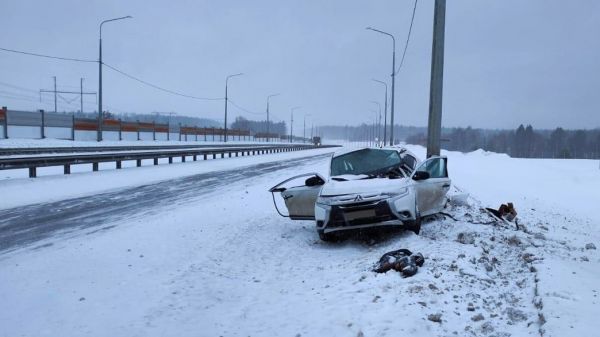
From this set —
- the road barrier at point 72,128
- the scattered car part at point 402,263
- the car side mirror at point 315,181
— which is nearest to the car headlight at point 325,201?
the car side mirror at point 315,181

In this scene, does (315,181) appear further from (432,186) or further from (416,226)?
(432,186)

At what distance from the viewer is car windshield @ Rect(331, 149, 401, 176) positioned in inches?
377

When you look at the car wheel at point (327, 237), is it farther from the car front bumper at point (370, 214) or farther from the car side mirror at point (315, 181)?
the car side mirror at point (315, 181)

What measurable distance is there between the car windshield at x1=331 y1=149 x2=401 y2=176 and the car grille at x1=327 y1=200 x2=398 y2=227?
1.75 m

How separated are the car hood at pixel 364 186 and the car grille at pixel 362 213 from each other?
9.9 inches

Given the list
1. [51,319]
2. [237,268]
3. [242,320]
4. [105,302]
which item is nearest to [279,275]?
[237,268]

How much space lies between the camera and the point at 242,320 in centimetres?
490

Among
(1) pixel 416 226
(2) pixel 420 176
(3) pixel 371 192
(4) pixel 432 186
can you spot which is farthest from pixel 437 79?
(3) pixel 371 192

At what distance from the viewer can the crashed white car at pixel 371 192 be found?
7.74m

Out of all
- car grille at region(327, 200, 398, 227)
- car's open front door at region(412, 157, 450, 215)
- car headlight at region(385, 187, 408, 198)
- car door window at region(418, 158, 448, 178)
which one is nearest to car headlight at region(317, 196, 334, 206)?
car grille at region(327, 200, 398, 227)

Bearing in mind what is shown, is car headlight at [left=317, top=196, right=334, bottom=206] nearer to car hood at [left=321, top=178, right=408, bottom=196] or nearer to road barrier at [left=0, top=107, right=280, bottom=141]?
car hood at [left=321, top=178, right=408, bottom=196]

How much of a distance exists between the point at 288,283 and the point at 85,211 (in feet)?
21.7

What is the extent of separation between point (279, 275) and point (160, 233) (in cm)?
315

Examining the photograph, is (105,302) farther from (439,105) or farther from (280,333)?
(439,105)
